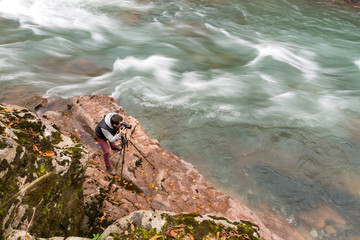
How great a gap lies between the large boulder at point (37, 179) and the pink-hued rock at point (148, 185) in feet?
2.62

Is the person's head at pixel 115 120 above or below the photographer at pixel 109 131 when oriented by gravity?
above

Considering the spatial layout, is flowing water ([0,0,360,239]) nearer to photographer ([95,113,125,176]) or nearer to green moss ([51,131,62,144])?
photographer ([95,113,125,176])

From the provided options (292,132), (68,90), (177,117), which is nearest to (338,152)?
(292,132)

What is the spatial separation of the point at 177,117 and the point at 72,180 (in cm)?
690

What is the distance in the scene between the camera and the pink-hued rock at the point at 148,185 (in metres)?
5.23

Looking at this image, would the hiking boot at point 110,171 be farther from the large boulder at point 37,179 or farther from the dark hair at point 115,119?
the large boulder at point 37,179

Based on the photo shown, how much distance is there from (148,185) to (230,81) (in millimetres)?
8902

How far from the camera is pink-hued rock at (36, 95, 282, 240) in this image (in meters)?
5.23

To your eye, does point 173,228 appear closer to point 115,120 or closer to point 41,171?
point 41,171

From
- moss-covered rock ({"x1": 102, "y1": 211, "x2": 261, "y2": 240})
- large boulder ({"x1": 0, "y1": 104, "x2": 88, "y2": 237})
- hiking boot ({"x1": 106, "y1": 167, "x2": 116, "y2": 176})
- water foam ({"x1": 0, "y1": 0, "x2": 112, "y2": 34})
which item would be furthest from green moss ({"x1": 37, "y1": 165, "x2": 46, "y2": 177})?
water foam ({"x1": 0, "y1": 0, "x2": 112, "y2": 34})

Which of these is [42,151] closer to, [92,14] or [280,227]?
[280,227]

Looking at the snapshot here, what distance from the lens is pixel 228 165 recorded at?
8.93 meters

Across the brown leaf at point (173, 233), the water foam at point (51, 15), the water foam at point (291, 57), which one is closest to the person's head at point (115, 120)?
the brown leaf at point (173, 233)

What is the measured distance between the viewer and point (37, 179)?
3.53 meters
